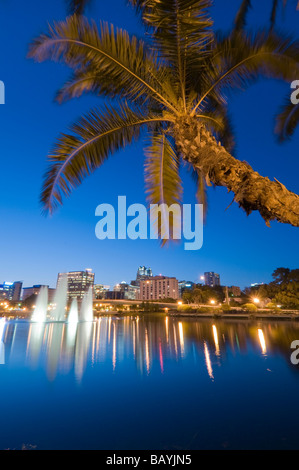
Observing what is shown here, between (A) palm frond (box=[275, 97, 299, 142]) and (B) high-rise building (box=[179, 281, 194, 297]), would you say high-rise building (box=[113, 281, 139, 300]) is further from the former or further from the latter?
(A) palm frond (box=[275, 97, 299, 142])

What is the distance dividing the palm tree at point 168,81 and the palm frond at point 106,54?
14 mm

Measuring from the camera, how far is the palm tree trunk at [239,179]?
8.59 feet

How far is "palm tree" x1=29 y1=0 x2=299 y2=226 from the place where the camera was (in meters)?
3.08

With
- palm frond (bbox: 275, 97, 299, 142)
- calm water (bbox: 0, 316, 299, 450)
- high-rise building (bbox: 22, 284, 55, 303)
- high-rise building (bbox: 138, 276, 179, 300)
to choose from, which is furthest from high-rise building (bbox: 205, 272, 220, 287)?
palm frond (bbox: 275, 97, 299, 142)

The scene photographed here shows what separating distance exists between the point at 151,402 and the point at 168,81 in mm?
7096

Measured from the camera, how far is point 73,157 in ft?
15.4

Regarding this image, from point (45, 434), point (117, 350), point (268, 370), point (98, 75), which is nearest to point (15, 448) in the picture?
point (45, 434)

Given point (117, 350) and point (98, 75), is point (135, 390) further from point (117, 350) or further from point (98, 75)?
point (98, 75)

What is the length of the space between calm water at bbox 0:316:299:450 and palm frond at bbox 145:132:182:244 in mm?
3835

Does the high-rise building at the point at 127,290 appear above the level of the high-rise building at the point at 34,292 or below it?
above

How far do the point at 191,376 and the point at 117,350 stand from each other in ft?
19.8

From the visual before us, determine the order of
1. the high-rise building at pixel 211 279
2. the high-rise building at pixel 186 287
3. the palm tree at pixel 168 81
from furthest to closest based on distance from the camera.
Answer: the high-rise building at pixel 211 279
the high-rise building at pixel 186 287
the palm tree at pixel 168 81

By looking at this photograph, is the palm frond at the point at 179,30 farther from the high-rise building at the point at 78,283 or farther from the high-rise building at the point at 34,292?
the high-rise building at the point at 34,292

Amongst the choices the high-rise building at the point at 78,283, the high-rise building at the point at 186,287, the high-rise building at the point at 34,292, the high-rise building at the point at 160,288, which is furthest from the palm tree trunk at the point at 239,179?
the high-rise building at the point at 34,292
